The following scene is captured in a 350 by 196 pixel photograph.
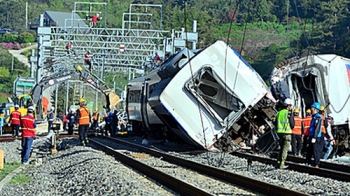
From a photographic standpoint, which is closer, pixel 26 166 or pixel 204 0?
pixel 26 166

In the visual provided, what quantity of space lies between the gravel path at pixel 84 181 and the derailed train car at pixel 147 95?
390 centimetres

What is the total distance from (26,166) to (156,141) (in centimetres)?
1077

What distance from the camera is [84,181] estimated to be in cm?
1384

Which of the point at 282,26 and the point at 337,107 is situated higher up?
the point at 282,26

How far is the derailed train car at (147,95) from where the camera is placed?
20359mm

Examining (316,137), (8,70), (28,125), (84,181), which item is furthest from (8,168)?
(8,70)

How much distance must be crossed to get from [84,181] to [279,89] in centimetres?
1040

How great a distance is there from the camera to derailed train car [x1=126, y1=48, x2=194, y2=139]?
2036 cm

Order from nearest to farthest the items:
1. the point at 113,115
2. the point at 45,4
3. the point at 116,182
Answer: the point at 116,182
the point at 113,115
the point at 45,4

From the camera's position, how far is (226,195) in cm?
1148

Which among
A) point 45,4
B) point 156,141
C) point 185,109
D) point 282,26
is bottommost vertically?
point 156,141

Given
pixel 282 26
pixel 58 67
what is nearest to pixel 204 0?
pixel 282 26

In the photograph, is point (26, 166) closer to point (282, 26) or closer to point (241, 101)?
point (241, 101)

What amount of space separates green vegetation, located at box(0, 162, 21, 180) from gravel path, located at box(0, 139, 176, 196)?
391 mm
